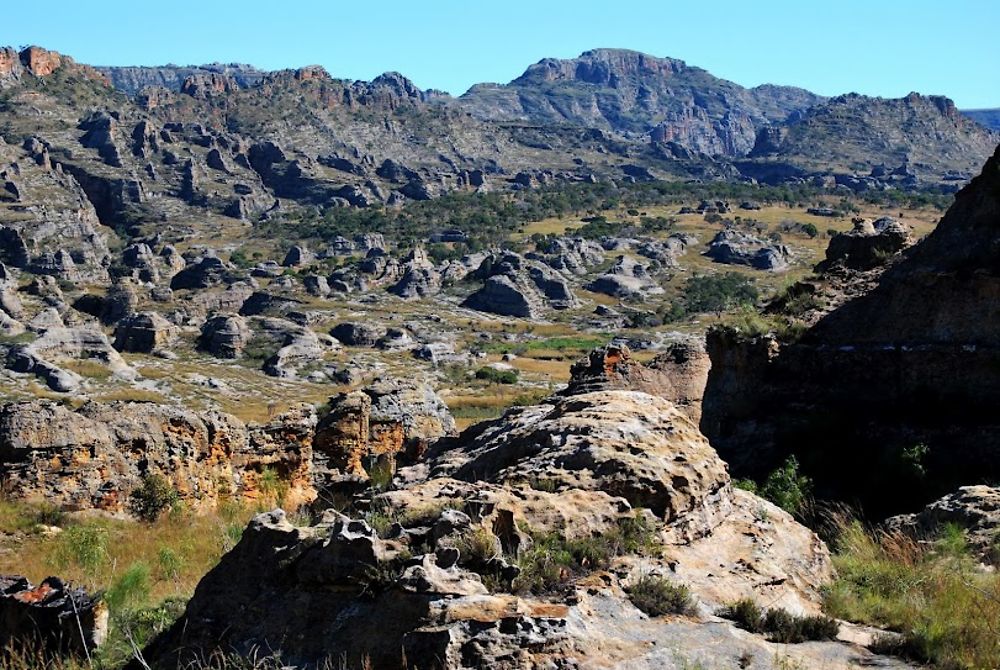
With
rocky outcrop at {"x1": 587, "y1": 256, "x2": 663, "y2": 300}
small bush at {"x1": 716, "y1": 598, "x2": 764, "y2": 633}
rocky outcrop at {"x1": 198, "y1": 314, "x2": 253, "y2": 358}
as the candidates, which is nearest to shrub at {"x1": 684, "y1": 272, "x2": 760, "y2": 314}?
rocky outcrop at {"x1": 587, "y1": 256, "x2": 663, "y2": 300}

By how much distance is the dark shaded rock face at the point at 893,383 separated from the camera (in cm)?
1372

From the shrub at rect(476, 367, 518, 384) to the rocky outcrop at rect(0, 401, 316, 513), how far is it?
173 ft

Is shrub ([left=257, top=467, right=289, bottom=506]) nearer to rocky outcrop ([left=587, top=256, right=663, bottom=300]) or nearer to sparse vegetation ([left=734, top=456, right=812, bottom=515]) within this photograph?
sparse vegetation ([left=734, top=456, right=812, bottom=515])

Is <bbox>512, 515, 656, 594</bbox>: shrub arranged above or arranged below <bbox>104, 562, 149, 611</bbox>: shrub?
above

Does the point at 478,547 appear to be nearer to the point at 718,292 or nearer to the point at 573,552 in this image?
the point at 573,552

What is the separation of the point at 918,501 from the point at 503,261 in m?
99.1

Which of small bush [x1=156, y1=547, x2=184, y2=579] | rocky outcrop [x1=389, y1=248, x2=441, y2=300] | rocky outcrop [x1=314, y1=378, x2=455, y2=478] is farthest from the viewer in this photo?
rocky outcrop [x1=389, y1=248, x2=441, y2=300]

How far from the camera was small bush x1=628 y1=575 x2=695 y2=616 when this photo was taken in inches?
217

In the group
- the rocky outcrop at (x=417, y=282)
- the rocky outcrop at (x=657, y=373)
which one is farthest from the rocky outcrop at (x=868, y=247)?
the rocky outcrop at (x=417, y=282)

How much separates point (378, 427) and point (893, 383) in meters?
9.89

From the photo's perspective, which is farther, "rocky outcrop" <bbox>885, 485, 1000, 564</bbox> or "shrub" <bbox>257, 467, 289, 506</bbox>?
"shrub" <bbox>257, 467, 289, 506</bbox>

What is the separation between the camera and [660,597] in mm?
5609

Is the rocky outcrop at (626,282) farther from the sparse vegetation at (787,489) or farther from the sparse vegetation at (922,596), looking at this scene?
the sparse vegetation at (922,596)

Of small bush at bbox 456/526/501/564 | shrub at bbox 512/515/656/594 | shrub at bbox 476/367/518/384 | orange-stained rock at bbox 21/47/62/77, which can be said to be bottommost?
shrub at bbox 476/367/518/384
